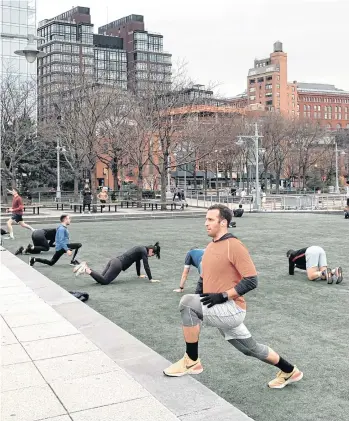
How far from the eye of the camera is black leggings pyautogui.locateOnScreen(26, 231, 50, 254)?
47.6ft

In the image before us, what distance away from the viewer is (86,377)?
200 inches

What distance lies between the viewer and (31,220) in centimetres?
2852

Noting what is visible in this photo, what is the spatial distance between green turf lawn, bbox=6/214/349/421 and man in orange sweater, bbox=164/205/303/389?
A: 1.25ft

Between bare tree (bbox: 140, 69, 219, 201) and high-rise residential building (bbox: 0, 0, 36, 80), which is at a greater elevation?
high-rise residential building (bbox: 0, 0, 36, 80)

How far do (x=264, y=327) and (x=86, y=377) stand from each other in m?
2.97

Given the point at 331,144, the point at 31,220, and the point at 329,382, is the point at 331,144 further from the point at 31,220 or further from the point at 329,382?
the point at 329,382

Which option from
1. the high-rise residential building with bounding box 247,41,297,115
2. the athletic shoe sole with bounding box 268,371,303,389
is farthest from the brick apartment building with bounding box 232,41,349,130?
the athletic shoe sole with bounding box 268,371,303,389

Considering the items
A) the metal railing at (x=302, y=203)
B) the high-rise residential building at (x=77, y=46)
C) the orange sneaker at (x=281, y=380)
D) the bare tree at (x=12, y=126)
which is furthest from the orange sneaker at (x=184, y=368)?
the high-rise residential building at (x=77, y=46)

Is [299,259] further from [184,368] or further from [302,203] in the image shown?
[302,203]

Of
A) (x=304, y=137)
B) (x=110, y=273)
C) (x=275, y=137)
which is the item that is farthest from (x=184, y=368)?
Result: (x=304, y=137)

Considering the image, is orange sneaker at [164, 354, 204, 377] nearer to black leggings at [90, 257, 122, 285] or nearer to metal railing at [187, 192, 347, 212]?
black leggings at [90, 257, 122, 285]

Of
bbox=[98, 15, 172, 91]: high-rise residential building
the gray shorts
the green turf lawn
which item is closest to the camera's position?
the green turf lawn

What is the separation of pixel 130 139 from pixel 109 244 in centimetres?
2609

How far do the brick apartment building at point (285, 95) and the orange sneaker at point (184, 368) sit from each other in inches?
5482
